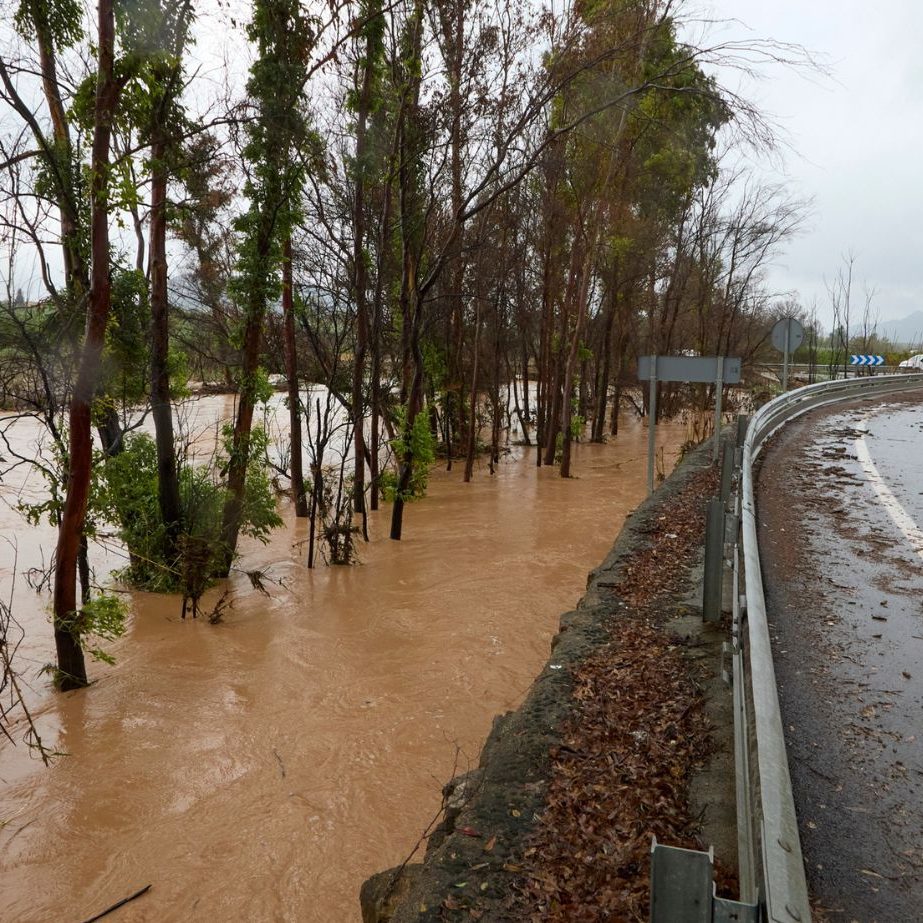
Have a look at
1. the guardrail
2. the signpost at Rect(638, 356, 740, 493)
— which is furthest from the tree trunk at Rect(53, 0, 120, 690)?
the signpost at Rect(638, 356, 740, 493)

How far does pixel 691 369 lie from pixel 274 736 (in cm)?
765

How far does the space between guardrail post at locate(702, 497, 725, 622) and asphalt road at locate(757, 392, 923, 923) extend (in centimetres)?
53

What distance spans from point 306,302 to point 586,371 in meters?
17.9

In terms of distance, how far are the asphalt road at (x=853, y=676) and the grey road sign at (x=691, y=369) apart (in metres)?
1.72

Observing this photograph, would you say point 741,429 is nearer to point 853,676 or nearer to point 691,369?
point 691,369

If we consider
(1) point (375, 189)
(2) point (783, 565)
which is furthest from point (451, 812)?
(1) point (375, 189)

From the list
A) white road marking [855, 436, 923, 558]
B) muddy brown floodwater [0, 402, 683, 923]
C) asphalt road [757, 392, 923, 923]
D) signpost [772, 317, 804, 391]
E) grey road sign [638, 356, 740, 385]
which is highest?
signpost [772, 317, 804, 391]

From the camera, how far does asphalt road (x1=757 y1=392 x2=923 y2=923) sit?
299 cm

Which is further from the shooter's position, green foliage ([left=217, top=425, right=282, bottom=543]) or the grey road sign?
green foliage ([left=217, top=425, right=282, bottom=543])

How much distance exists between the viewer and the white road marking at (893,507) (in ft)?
25.5

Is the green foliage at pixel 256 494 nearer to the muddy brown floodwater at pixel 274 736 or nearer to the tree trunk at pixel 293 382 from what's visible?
the muddy brown floodwater at pixel 274 736

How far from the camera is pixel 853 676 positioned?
185 inches

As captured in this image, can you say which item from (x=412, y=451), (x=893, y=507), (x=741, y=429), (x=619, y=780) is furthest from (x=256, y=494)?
(x=619, y=780)

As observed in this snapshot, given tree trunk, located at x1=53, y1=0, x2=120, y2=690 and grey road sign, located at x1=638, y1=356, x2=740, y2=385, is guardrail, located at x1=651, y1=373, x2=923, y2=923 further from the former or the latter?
grey road sign, located at x1=638, y1=356, x2=740, y2=385
